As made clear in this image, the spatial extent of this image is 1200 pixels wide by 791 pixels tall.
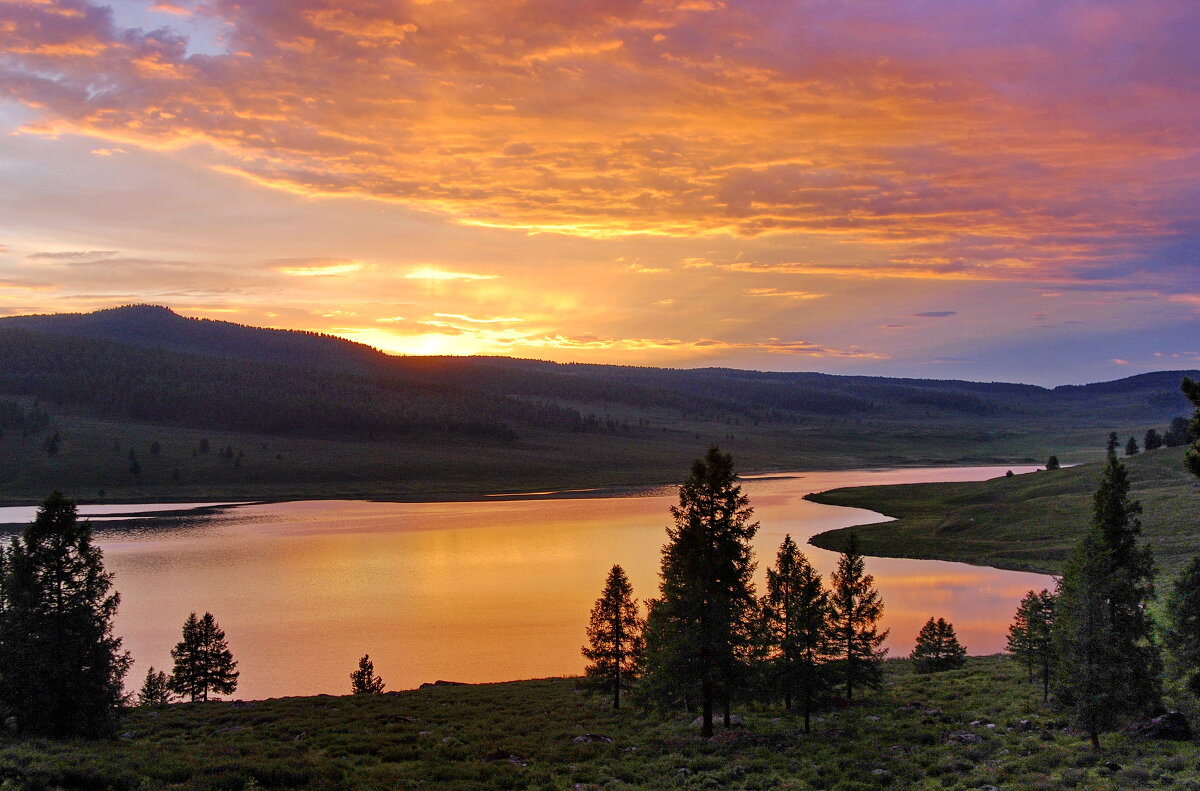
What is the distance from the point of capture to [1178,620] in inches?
1043

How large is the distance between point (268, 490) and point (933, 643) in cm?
15558

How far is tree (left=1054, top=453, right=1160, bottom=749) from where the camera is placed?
2359 cm

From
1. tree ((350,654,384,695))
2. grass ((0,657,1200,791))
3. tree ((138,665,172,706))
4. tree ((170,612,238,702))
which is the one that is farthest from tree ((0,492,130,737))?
tree ((170,612,238,702))

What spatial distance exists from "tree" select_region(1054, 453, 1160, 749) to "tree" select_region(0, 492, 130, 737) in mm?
30587

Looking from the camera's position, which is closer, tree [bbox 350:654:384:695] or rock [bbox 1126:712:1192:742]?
rock [bbox 1126:712:1192:742]

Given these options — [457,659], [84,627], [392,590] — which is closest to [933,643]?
[457,659]

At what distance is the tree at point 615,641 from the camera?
118ft

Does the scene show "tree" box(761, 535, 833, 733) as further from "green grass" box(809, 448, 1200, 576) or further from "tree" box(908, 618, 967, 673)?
"green grass" box(809, 448, 1200, 576)

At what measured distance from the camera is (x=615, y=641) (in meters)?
36.4

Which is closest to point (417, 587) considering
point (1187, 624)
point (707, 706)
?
point (707, 706)

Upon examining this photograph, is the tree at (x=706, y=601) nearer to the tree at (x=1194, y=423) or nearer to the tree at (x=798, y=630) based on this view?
the tree at (x=798, y=630)

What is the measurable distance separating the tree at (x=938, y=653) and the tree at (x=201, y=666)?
37.0 metres

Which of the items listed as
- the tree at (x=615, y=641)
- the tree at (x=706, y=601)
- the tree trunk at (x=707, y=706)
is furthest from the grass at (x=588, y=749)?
the tree at (x=706, y=601)

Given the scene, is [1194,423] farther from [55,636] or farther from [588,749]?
[55,636]
